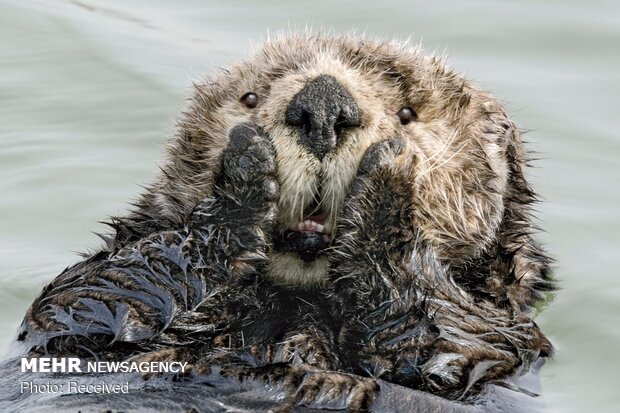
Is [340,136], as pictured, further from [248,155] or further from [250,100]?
[250,100]

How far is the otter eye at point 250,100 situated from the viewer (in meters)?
5.36

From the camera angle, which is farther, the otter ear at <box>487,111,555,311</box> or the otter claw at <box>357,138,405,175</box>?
the otter ear at <box>487,111,555,311</box>

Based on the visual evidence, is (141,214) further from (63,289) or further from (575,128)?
(575,128)

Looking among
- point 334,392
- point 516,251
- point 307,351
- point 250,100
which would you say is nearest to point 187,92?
point 250,100

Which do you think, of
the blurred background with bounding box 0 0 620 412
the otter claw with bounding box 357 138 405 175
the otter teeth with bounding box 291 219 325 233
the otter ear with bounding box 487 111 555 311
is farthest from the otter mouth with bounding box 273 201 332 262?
the blurred background with bounding box 0 0 620 412

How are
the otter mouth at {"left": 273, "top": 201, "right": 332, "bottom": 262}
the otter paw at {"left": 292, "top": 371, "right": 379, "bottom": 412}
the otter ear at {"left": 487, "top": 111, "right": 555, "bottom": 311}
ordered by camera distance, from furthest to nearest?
the otter ear at {"left": 487, "top": 111, "right": 555, "bottom": 311} → the otter mouth at {"left": 273, "top": 201, "right": 332, "bottom": 262} → the otter paw at {"left": 292, "top": 371, "right": 379, "bottom": 412}

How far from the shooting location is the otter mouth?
16.4 ft

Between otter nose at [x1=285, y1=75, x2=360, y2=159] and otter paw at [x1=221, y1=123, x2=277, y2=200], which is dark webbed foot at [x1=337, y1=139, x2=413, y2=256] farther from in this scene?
otter paw at [x1=221, y1=123, x2=277, y2=200]

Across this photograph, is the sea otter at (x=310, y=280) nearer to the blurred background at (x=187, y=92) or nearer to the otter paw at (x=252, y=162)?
the otter paw at (x=252, y=162)

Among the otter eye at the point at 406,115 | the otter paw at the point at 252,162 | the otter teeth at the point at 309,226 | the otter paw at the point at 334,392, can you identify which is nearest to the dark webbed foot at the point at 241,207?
the otter paw at the point at 252,162

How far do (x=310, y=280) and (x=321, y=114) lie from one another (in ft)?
2.28

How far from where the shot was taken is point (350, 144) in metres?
4.89

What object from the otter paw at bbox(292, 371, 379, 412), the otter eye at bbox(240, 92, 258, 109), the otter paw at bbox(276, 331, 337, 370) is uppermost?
the otter eye at bbox(240, 92, 258, 109)

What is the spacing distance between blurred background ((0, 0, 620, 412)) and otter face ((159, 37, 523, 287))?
3.20 ft
